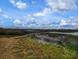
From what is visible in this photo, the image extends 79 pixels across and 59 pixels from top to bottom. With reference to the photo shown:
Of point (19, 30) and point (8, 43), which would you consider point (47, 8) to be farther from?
point (8, 43)

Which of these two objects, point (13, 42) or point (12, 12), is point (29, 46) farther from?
point (12, 12)

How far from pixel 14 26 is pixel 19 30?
0.20 feet

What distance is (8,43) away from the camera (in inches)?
67.6

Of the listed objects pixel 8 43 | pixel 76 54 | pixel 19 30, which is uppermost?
pixel 19 30

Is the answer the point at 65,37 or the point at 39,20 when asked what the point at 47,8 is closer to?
the point at 39,20

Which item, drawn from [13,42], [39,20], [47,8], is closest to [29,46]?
[13,42]

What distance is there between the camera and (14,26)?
68.2 inches

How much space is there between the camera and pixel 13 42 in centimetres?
172

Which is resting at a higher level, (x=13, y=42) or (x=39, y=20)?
(x=39, y=20)

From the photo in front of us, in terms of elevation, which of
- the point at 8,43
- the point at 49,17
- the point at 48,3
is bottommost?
the point at 8,43

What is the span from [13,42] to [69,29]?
0.56 meters

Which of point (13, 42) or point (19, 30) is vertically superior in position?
point (19, 30)

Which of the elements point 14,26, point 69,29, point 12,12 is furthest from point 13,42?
point 69,29

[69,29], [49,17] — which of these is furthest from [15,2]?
[69,29]
